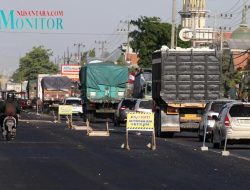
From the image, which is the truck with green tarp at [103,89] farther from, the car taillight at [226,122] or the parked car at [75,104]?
the car taillight at [226,122]

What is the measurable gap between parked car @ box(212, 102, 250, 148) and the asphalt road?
3.57 ft

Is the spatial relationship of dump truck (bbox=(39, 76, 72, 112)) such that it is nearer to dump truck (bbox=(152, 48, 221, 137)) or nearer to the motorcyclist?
dump truck (bbox=(152, 48, 221, 137))

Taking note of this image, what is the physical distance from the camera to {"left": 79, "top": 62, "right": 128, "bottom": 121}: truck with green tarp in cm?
5909

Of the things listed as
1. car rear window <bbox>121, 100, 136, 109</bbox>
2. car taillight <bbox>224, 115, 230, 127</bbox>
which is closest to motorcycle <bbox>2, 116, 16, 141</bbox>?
car taillight <bbox>224, 115, 230, 127</bbox>

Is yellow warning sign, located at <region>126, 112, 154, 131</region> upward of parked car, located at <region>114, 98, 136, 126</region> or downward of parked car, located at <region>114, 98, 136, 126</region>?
upward

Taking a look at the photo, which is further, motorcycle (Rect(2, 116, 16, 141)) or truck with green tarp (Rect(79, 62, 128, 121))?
truck with green tarp (Rect(79, 62, 128, 121))

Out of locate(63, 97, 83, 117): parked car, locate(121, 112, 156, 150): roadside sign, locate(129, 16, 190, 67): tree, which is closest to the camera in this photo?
locate(121, 112, 156, 150): roadside sign

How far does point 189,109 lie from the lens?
40.8m

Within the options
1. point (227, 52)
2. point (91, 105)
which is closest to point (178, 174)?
point (91, 105)

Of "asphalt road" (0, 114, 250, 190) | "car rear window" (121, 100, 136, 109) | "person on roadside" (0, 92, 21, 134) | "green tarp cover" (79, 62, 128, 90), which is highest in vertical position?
"green tarp cover" (79, 62, 128, 90)

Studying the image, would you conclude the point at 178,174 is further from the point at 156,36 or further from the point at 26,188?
the point at 156,36

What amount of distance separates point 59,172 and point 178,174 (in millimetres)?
2524

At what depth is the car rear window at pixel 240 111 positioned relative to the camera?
3207cm

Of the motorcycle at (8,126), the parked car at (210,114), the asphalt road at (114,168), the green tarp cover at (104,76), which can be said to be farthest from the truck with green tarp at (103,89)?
the asphalt road at (114,168)
